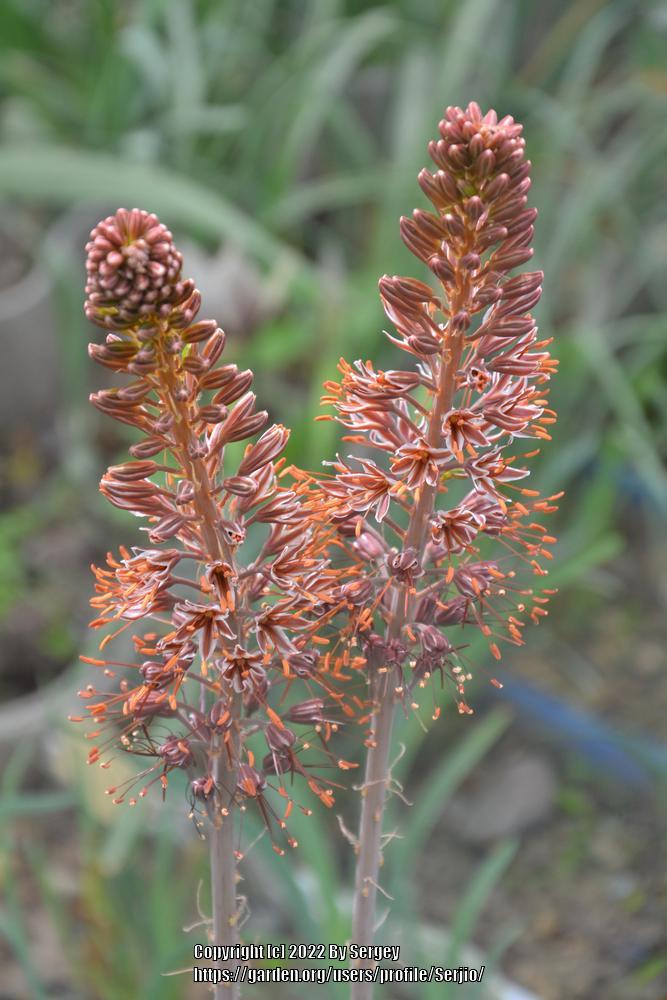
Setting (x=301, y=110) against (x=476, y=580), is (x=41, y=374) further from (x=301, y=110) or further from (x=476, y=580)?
(x=476, y=580)

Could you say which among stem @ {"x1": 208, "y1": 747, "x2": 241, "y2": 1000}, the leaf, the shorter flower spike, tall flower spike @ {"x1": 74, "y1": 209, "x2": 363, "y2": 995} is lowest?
stem @ {"x1": 208, "y1": 747, "x2": 241, "y2": 1000}

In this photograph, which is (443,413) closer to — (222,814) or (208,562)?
(208,562)

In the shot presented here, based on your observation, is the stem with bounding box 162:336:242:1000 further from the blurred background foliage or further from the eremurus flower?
the blurred background foliage

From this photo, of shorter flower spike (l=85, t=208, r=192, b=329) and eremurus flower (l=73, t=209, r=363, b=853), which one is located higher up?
shorter flower spike (l=85, t=208, r=192, b=329)

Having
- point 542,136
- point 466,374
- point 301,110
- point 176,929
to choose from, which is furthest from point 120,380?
point 466,374

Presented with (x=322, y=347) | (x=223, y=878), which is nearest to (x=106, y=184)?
(x=322, y=347)

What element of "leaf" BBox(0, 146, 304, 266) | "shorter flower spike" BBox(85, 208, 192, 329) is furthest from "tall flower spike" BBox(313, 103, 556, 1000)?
"leaf" BBox(0, 146, 304, 266)
